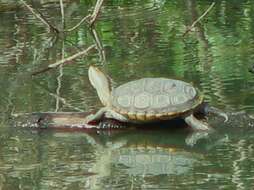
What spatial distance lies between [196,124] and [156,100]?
0.98 feet

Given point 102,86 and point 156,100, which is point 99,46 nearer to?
point 102,86

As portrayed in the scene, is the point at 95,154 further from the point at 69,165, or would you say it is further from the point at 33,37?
the point at 33,37

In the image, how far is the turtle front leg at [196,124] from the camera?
5.94 meters

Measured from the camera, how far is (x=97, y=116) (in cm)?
611

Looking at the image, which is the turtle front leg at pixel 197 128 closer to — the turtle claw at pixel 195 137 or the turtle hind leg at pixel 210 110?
the turtle claw at pixel 195 137

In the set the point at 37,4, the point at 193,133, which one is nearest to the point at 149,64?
the point at 193,133

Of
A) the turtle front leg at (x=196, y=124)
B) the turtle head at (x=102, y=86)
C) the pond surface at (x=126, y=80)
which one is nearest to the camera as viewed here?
the pond surface at (x=126, y=80)

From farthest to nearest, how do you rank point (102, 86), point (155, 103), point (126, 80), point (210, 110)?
point (126, 80), point (102, 86), point (210, 110), point (155, 103)

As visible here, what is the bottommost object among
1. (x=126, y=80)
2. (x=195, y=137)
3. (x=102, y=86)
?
(x=126, y=80)

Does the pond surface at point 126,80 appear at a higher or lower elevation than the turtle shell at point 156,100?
lower

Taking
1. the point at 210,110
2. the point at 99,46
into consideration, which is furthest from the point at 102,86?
the point at 99,46

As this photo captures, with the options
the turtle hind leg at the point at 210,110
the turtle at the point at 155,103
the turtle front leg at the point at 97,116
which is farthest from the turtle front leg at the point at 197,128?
the turtle front leg at the point at 97,116

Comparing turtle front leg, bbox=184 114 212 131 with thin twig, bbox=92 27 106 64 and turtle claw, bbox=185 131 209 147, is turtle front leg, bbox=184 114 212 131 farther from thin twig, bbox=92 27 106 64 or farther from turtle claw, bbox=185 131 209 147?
thin twig, bbox=92 27 106 64

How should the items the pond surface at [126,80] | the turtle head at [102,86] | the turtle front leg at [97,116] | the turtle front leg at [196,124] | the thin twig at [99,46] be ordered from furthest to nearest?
the thin twig at [99,46], the turtle head at [102,86], the turtle front leg at [97,116], the turtle front leg at [196,124], the pond surface at [126,80]
